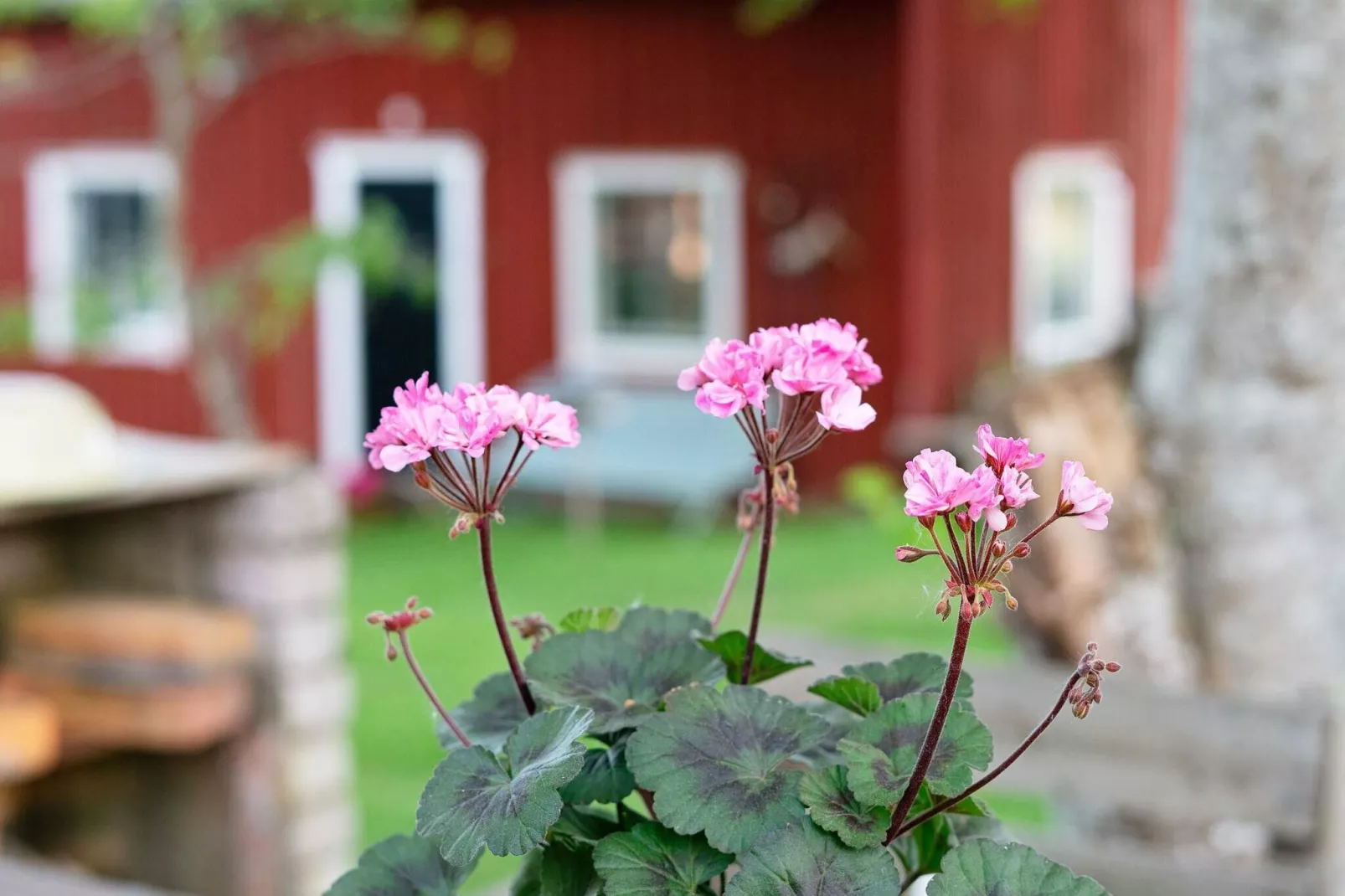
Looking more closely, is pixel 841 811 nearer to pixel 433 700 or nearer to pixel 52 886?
pixel 433 700

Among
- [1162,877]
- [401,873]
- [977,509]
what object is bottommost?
[1162,877]

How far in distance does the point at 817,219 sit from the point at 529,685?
8.52 m

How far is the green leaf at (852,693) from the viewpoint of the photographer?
94cm

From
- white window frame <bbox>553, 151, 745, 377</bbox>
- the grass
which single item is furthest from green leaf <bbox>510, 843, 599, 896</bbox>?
white window frame <bbox>553, 151, 745, 377</bbox>

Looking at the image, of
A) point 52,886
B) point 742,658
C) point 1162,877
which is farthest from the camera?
point 1162,877

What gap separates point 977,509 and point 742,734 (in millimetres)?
204

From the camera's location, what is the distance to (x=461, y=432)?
853 mm

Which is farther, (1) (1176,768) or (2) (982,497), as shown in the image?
(1) (1176,768)

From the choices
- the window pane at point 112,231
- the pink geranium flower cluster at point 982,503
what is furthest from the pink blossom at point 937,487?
the window pane at point 112,231

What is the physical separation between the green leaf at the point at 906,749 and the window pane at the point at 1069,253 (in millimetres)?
9427

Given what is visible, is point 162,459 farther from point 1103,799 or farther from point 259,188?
point 259,188

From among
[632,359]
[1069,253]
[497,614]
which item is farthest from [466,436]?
[1069,253]

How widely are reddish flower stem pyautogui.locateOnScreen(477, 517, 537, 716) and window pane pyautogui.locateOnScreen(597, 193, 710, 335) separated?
346 inches

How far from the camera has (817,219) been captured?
9.34 meters
